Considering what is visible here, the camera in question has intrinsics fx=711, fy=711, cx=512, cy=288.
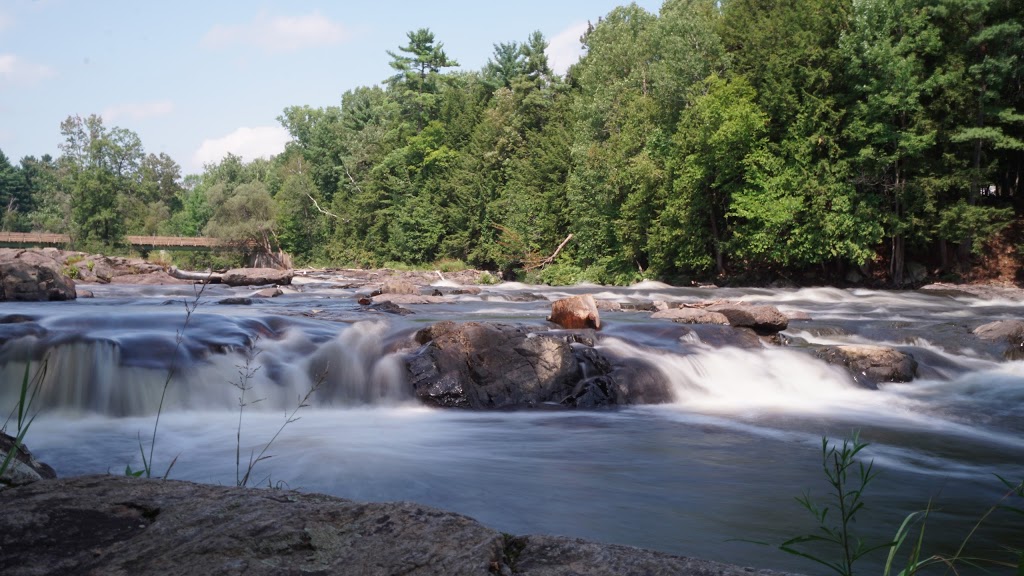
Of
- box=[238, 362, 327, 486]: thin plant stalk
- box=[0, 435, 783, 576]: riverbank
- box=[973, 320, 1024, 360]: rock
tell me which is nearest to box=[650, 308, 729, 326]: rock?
box=[973, 320, 1024, 360]: rock

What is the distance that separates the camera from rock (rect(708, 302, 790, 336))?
12.9m

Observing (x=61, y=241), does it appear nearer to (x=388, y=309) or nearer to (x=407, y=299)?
(x=407, y=299)

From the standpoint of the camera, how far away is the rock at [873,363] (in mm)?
10297

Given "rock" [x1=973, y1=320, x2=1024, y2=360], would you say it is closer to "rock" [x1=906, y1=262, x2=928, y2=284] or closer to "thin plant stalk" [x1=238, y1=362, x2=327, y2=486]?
"thin plant stalk" [x1=238, y1=362, x2=327, y2=486]

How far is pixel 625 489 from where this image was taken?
556cm

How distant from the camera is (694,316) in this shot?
13.8m

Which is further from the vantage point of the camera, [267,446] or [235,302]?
[235,302]

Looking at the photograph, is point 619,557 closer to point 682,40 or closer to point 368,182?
point 682,40

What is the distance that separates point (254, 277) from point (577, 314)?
2083 centimetres

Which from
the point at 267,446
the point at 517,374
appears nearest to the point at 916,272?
the point at 517,374

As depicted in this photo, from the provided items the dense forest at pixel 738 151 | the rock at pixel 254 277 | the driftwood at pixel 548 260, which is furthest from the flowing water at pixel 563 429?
the driftwood at pixel 548 260

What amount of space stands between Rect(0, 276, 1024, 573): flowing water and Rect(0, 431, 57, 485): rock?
115cm

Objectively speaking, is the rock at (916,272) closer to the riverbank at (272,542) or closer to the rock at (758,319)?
the rock at (758,319)

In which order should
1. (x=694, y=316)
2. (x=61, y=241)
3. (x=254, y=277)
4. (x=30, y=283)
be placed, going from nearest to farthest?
1. (x=694, y=316)
2. (x=30, y=283)
3. (x=254, y=277)
4. (x=61, y=241)
